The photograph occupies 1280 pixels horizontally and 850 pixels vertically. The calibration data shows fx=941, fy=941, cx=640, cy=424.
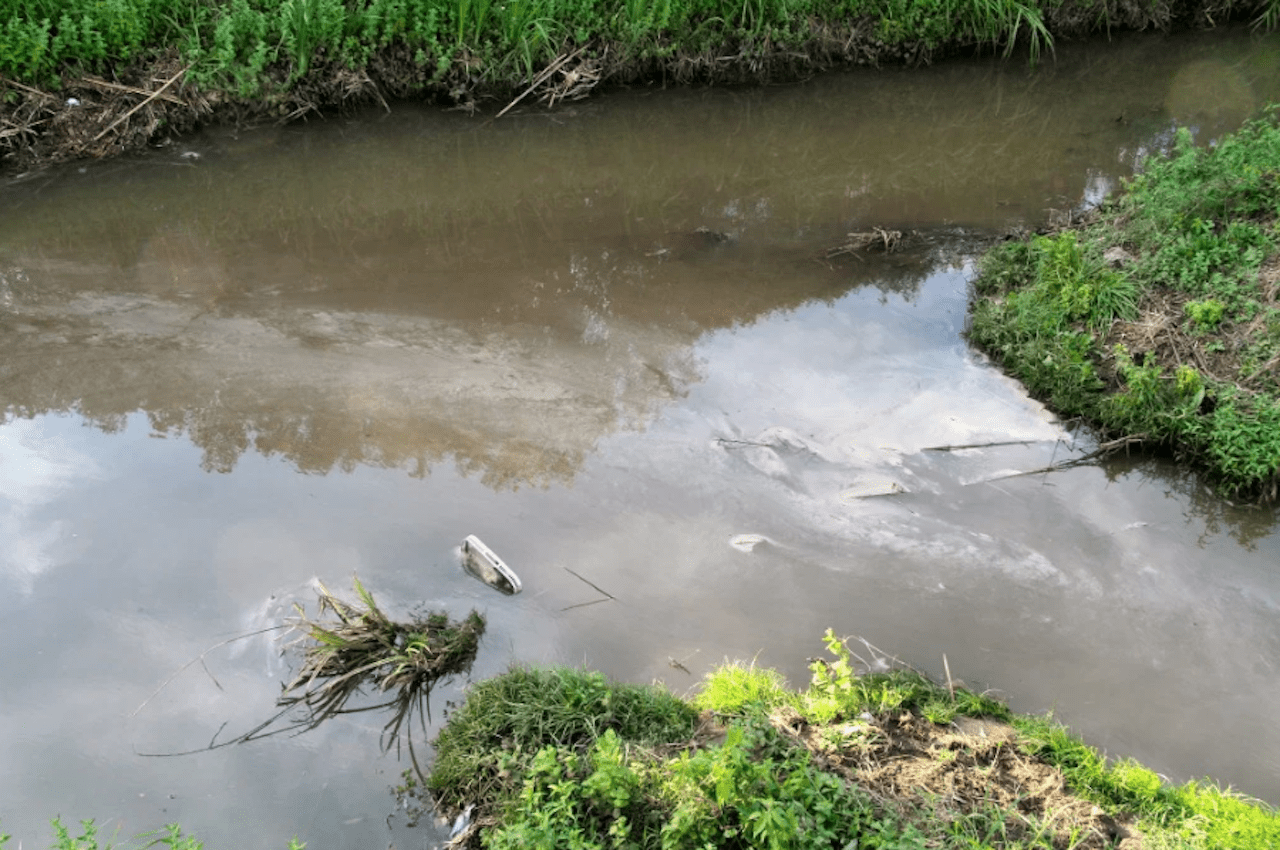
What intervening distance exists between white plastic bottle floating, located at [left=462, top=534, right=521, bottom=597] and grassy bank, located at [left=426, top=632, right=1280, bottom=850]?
445 millimetres

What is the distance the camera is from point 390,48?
8023 millimetres

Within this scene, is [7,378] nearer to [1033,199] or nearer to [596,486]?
[596,486]

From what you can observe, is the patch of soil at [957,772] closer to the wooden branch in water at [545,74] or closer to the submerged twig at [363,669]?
the submerged twig at [363,669]

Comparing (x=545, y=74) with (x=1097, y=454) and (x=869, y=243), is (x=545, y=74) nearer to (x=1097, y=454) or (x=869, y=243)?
(x=869, y=243)

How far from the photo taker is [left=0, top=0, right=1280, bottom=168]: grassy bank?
7.23 metres

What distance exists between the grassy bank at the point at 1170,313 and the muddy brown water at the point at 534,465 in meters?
0.21

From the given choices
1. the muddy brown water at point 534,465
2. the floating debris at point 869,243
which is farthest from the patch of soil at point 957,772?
the floating debris at point 869,243

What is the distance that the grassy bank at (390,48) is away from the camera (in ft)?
23.7

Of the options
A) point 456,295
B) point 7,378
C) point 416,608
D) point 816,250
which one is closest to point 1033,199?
point 816,250

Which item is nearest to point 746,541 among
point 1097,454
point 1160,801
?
point 1160,801

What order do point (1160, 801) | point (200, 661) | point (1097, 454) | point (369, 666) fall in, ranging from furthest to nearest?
point (1097, 454)
point (200, 661)
point (369, 666)
point (1160, 801)

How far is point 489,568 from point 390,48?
563cm

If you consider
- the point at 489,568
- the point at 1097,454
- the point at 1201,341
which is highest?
the point at 1201,341

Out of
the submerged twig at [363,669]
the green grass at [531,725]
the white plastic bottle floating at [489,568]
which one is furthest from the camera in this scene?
the white plastic bottle floating at [489,568]
